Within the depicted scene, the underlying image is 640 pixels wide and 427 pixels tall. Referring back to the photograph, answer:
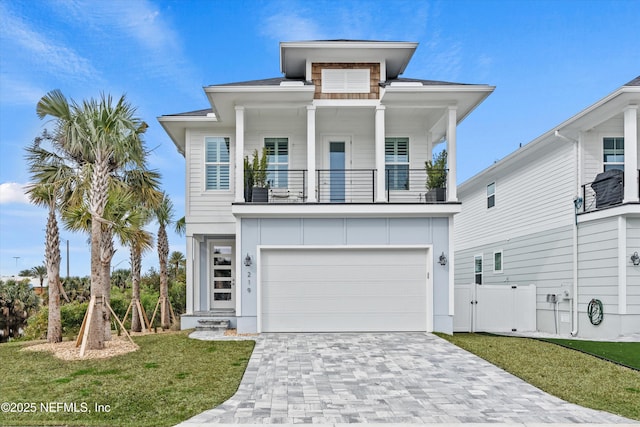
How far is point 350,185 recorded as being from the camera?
13.5 metres

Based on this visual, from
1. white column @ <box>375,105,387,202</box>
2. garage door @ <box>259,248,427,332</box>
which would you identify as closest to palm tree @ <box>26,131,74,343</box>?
garage door @ <box>259,248,427,332</box>

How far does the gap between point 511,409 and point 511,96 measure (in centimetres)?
1194

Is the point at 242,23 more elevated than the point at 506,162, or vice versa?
the point at 242,23

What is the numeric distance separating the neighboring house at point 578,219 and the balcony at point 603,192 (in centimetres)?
2

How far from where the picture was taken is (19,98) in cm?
1247

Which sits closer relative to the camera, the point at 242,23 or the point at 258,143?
the point at 258,143

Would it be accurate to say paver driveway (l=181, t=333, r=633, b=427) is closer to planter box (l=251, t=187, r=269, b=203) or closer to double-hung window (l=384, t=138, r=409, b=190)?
planter box (l=251, t=187, r=269, b=203)

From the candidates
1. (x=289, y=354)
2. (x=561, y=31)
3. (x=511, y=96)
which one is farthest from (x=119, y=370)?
(x=561, y=31)

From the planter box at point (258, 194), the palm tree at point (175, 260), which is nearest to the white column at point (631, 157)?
the planter box at point (258, 194)

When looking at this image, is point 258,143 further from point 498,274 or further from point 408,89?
point 498,274

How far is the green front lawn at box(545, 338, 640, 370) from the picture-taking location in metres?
8.93

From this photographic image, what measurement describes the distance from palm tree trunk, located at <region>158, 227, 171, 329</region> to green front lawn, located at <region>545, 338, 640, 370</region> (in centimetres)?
1076

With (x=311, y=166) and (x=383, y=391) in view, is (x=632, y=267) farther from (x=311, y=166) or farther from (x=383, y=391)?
(x=383, y=391)

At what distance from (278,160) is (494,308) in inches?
296
